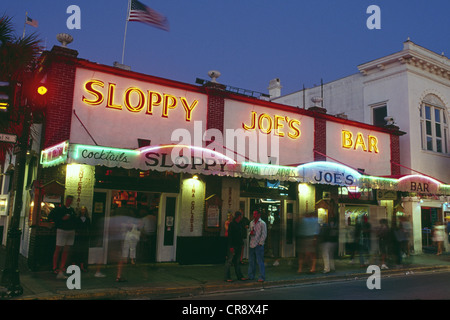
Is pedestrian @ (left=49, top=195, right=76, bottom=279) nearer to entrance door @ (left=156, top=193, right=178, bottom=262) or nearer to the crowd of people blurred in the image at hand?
the crowd of people blurred

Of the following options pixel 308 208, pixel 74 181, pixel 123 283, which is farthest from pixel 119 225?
pixel 308 208

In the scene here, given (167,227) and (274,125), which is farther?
(274,125)

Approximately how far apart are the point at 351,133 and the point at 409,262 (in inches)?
234

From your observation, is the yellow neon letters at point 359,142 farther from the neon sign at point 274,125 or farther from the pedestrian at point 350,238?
the pedestrian at point 350,238

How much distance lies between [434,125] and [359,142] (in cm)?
598

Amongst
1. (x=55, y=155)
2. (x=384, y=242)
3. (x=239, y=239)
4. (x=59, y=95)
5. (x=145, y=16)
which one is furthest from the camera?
(x=145, y=16)

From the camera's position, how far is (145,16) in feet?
46.5

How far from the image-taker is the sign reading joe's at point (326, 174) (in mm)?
13672

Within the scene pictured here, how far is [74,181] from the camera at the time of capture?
458 inches

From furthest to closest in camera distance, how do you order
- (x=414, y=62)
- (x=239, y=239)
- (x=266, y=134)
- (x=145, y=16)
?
(x=414, y=62) < (x=266, y=134) < (x=145, y=16) < (x=239, y=239)

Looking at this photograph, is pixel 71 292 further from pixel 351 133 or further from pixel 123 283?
pixel 351 133

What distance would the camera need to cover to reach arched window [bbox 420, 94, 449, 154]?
21.0 m

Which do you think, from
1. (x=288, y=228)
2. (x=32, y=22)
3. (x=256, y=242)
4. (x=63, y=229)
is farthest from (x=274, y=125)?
(x=32, y=22)

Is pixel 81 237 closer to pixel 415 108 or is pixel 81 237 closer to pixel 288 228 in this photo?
pixel 288 228
